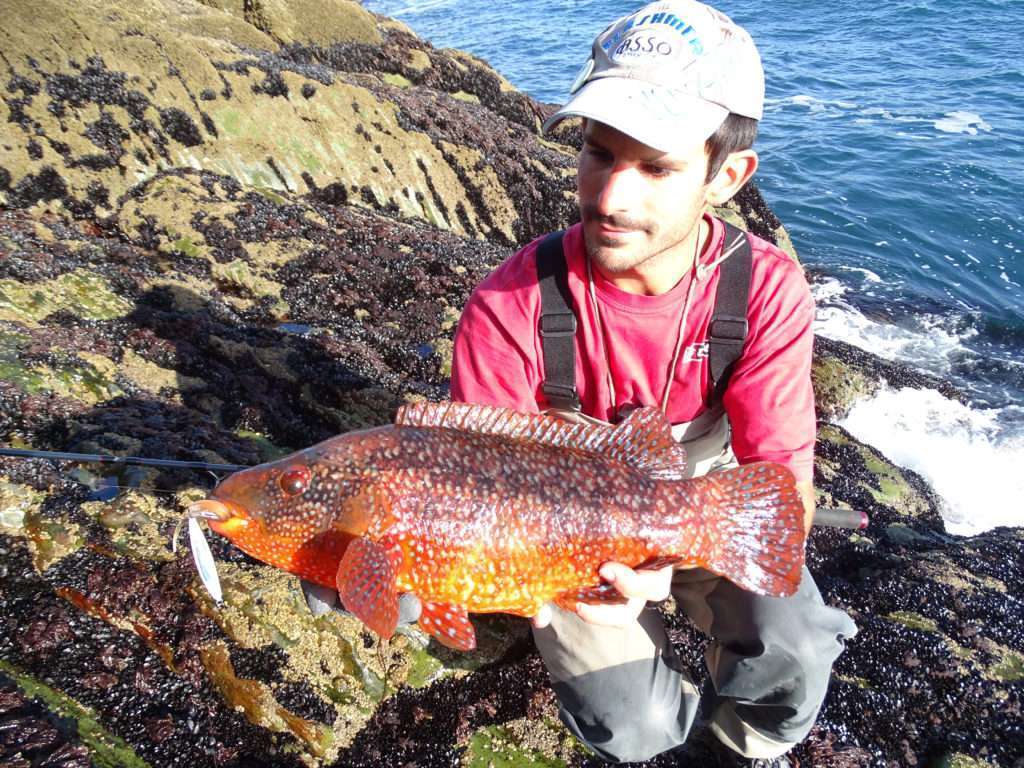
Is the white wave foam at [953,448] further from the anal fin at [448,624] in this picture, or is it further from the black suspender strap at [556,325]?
the anal fin at [448,624]

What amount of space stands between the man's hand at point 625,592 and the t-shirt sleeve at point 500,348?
897 millimetres

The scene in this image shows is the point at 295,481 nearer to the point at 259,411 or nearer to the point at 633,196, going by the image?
the point at 633,196

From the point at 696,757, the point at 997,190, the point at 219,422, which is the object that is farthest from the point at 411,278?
the point at 997,190

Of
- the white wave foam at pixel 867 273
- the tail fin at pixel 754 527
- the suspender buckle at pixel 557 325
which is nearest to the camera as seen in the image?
the tail fin at pixel 754 527

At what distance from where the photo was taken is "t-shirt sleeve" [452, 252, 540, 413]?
3.12 metres

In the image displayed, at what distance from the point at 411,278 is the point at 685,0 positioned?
402 cm

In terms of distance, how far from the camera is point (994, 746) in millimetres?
3170

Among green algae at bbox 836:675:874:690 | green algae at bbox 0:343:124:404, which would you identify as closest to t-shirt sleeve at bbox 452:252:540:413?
green algae at bbox 836:675:874:690

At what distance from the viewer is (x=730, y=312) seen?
3129 millimetres

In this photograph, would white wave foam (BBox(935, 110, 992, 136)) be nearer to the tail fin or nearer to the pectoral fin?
the tail fin

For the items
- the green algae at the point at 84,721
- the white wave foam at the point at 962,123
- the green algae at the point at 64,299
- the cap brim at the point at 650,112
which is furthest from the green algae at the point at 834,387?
the white wave foam at the point at 962,123

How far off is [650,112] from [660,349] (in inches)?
44.7

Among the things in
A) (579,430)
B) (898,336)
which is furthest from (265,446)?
(898,336)

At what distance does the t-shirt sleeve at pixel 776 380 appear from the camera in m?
3.03
